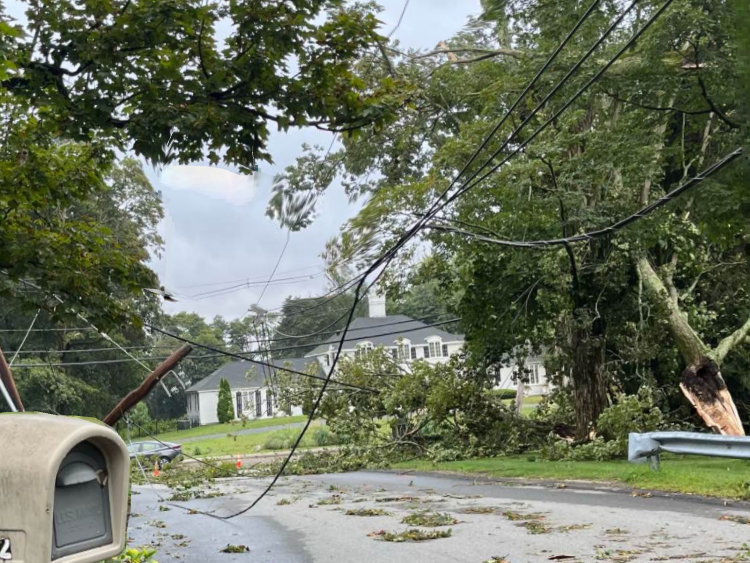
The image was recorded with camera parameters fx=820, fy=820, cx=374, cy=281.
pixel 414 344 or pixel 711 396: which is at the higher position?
pixel 414 344

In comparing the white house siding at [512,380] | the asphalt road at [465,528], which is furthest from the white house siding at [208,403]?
the white house siding at [512,380]

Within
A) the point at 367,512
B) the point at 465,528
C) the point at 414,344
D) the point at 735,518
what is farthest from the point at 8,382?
the point at 414,344

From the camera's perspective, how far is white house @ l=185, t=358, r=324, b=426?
18.8 metres

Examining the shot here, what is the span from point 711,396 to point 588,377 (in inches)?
106

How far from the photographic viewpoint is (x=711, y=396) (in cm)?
1755

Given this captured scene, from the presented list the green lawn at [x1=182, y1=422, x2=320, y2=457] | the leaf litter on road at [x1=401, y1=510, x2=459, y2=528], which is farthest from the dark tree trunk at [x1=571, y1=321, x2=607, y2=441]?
the green lawn at [x1=182, y1=422, x2=320, y2=457]

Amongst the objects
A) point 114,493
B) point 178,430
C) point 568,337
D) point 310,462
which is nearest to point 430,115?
point 568,337

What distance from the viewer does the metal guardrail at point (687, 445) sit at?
957 cm

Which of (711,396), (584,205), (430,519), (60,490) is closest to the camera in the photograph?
(60,490)

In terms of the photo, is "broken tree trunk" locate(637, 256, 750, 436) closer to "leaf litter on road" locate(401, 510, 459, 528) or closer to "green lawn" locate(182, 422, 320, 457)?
"leaf litter on road" locate(401, 510, 459, 528)

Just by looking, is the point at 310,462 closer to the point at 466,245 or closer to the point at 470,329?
the point at 470,329

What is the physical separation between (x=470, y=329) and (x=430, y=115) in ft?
17.4

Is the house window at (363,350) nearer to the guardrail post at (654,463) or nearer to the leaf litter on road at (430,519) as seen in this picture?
the leaf litter on road at (430,519)

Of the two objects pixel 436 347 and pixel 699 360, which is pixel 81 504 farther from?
pixel 436 347
